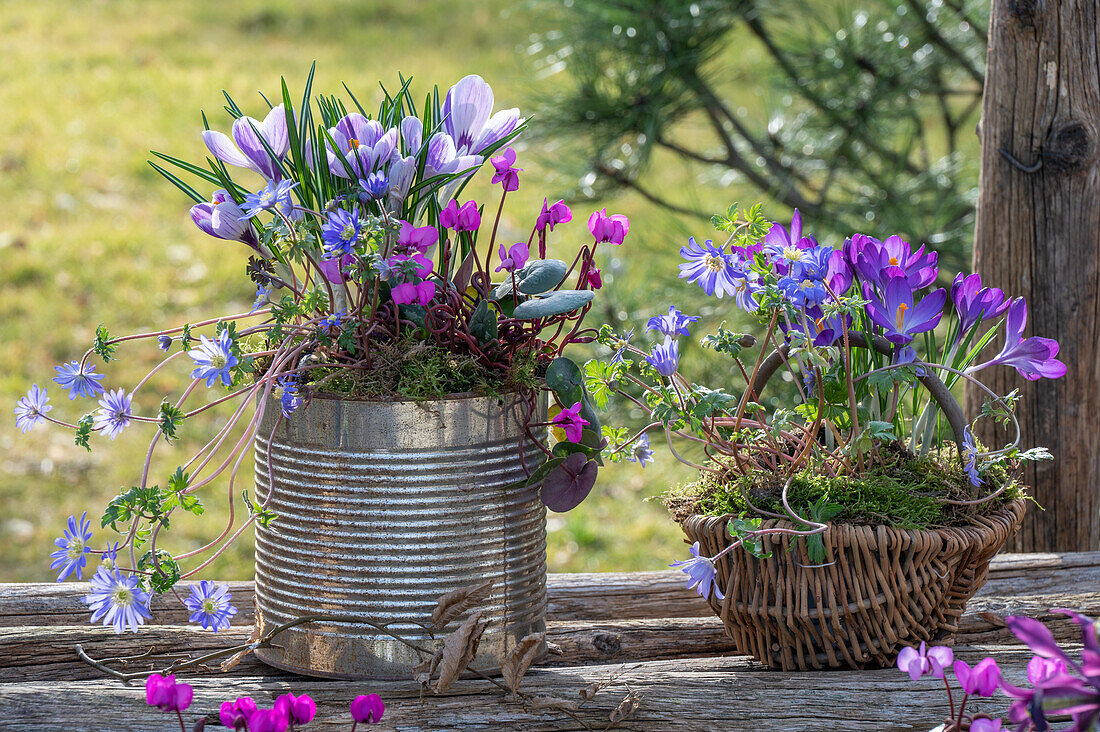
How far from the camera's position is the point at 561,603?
1.29m

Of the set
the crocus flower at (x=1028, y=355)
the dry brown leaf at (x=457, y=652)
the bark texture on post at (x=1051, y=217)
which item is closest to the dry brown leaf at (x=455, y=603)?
the dry brown leaf at (x=457, y=652)

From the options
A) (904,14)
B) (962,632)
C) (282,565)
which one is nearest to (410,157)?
(282,565)

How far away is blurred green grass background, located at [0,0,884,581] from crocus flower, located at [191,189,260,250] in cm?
106

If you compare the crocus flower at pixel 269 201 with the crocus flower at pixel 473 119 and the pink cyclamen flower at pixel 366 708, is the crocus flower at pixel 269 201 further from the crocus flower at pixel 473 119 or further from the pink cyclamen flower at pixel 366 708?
the pink cyclamen flower at pixel 366 708

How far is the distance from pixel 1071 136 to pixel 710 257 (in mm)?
697

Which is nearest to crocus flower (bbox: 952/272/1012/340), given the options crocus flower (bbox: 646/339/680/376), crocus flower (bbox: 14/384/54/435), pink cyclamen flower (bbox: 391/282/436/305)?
crocus flower (bbox: 646/339/680/376)

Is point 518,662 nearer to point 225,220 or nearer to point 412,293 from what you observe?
point 412,293

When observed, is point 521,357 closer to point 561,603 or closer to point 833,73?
point 561,603

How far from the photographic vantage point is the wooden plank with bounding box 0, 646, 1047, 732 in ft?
2.79

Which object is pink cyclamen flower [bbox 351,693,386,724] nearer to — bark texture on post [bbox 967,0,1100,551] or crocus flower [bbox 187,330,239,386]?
crocus flower [bbox 187,330,239,386]

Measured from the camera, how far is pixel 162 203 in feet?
14.0

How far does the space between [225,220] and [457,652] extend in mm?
421

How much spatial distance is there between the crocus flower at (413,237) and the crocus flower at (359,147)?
0.06 metres

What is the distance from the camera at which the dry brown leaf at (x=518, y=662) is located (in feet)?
2.94
